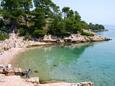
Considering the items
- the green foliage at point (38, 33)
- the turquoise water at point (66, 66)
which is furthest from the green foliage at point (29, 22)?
the turquoise water at point (66, 66)

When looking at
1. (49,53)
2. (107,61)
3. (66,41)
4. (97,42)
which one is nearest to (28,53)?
(49,53)

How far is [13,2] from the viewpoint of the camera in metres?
75.9

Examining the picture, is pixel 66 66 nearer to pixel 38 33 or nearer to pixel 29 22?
pixel 38 33

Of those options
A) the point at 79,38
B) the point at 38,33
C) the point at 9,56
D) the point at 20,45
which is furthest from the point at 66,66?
the point at 79,38

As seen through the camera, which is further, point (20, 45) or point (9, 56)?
point (20, 45)

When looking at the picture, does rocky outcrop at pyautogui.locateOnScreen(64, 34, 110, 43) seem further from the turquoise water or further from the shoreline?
the shoreline

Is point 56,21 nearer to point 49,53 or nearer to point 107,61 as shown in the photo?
point 49,53

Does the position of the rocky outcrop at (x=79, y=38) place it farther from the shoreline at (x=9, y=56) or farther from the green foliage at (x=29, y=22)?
the shoreline at (x=9, y=56)

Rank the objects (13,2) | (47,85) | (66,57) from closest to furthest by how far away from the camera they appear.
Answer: (47,85), (66,57), (13,2)

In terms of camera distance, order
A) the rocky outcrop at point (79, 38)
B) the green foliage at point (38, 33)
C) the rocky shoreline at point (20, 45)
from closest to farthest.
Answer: the rocky shoreline at point (20, 45)
the green foliage at point (38, 33)
the rocky outcrop at point (79, 38)

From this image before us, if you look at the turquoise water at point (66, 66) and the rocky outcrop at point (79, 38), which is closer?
the turquoise water at point (66, 66)

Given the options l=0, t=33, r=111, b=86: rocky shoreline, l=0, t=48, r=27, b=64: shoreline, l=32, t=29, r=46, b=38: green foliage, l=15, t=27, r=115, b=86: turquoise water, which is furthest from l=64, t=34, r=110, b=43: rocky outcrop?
l=0, t=48, r=27, b=64: shoreline

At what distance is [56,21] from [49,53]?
2130cm

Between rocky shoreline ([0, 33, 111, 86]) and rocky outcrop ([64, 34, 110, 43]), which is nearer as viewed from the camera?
rocky shoreline ([0, 33, 111, 86])
